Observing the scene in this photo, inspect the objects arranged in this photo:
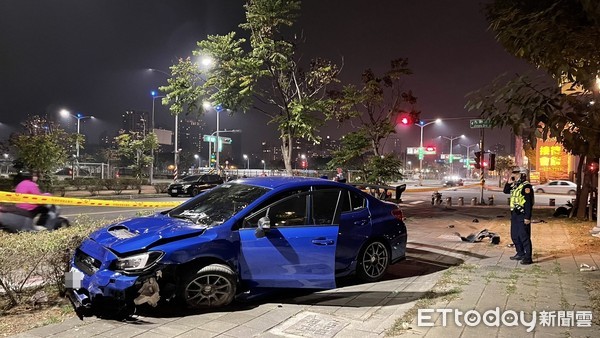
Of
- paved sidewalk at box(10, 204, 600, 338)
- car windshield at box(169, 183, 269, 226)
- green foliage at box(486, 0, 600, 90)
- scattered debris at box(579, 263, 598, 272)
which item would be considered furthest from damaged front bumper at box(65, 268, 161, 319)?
scattered debris at box(579, 263, 598, 272)

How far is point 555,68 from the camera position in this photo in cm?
600

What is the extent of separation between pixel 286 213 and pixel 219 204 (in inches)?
36.2

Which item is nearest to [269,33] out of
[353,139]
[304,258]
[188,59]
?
[188,59]

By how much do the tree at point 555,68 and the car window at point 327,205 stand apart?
219 centimetres

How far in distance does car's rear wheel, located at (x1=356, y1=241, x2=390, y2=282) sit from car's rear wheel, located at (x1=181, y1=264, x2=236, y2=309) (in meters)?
2.08

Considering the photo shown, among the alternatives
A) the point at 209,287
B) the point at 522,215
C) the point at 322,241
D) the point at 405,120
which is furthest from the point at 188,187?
the point at 209,287

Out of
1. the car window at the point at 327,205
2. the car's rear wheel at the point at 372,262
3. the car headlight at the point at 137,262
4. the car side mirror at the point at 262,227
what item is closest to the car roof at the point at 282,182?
the car window at the point at 327,205

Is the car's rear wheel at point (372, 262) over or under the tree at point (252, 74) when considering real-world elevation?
under

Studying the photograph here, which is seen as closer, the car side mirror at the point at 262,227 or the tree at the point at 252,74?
the car side mirror at the point at 262,227

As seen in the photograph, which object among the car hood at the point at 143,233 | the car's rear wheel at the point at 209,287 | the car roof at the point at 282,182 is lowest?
the car's rear wheel at the point at 209,287

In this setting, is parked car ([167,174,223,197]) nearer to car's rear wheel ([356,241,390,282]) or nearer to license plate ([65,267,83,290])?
car's rear wheel ([356,241,390,282])

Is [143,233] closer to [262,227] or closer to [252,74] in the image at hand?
[262,227]

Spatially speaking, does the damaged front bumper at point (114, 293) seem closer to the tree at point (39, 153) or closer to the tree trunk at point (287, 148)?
the tree trunk at point (287, 148)

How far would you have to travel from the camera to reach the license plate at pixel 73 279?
184 inches
